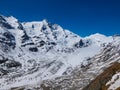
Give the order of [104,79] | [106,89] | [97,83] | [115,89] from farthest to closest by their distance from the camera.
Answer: [97,83] < [104,79] < [106,89] < [115,89]

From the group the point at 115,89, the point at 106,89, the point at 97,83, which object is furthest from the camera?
the point at 97,83

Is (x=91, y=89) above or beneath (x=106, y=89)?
above

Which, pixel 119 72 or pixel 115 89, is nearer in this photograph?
pixel 115 89

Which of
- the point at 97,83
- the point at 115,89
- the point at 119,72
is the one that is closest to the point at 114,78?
the point at 119,72

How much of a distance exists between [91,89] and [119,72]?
1136 centimetres

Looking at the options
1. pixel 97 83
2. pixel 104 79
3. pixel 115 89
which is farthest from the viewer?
pixel 97 83

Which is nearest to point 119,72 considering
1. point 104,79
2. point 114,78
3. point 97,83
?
point 114,78

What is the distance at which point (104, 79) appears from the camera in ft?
156

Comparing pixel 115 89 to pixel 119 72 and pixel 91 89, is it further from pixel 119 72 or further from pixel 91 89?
pixel 91 89

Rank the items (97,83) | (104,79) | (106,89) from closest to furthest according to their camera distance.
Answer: (106,89), (104,79), (97,83)

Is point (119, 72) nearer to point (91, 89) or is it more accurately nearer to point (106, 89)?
point (106, 89)

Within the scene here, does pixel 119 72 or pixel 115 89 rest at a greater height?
pixel 119 72

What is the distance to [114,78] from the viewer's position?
41.8 meters

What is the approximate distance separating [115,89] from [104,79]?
10095mm
